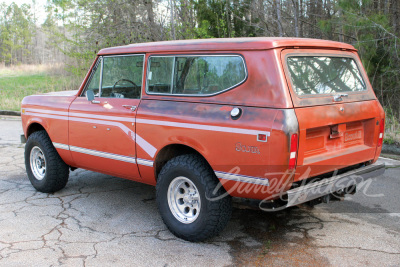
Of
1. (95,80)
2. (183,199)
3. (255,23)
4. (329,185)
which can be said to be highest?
(255,23)

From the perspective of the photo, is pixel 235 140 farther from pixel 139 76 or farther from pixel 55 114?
pixel 55 114

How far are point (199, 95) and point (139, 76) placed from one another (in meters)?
0.94

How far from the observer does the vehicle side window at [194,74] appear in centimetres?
382

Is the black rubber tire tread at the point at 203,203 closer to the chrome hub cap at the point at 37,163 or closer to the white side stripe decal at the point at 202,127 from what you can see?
the white side stripe decal at the point at 202,127

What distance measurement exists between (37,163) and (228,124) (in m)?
3.36

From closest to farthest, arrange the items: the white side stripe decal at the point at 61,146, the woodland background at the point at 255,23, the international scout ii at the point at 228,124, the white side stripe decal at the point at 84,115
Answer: the international scout ii at the point at 228,124 → the white side stripe decal at the point at 84,115 → the white side stripe decal at the point at 61,146 → the woodland background at the point at 255,23

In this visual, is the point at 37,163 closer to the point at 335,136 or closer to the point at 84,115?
the point at 84,115

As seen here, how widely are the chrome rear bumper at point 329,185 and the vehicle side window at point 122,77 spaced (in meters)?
2.02

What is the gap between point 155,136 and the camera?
4223mm

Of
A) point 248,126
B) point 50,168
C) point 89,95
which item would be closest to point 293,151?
point 248,126

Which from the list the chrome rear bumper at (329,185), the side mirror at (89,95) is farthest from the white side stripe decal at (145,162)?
the chrome rear bumper at (329,185)

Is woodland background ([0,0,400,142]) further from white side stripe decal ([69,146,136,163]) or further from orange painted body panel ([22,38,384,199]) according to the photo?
white side stripe decal ([69,146,136,163])

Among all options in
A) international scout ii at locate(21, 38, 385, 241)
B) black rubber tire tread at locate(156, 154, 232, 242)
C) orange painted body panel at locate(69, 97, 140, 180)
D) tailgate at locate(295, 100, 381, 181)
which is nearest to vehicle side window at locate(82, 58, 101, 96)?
international scout ii at locate(21, 38, 385, 241)

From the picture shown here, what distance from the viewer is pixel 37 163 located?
5.86 m
